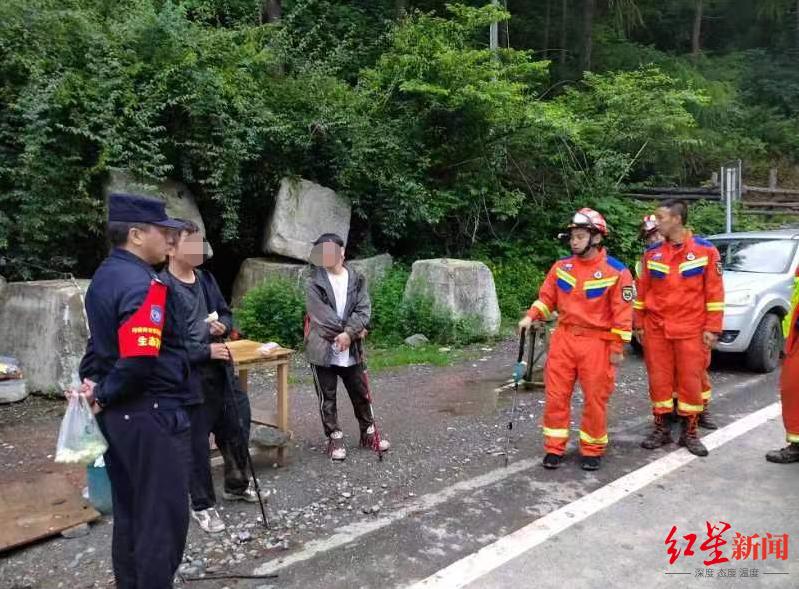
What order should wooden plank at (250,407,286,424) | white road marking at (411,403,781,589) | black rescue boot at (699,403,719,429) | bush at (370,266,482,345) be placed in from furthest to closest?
1. bush at (370,266,482,345)
2. black rescue boot at (699,403,719,429)
3. wooden plank at (250,407,286,424)
4. white road marking at (411,403,781,589)

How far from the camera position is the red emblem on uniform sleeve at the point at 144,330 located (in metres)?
2.83

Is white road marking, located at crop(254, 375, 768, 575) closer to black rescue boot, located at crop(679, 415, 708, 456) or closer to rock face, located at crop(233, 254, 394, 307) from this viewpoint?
black rescue boot, located at crop(679, 415, 708, 456)

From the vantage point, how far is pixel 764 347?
810 cm

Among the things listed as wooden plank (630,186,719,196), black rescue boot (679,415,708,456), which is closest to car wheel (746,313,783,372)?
black rescue boot (679,415,708,456)

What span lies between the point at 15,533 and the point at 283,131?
264 inches

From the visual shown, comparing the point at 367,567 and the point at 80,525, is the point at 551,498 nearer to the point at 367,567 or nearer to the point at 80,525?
the point at 367,567

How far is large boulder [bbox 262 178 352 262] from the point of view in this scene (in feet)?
32.9

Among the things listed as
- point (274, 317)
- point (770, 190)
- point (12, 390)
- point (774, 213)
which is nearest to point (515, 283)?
point (274, 317)

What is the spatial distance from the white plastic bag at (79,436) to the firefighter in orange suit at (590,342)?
323cm

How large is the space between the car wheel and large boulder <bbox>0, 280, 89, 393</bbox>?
728 centimetres

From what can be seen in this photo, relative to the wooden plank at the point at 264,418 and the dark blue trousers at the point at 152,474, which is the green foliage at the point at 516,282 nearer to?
the wooden plank at the point at 264,418

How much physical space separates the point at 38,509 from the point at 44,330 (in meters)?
3.04

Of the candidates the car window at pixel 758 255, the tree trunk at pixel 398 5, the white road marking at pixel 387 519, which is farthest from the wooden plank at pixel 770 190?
the white road marking at pixel 387 519
